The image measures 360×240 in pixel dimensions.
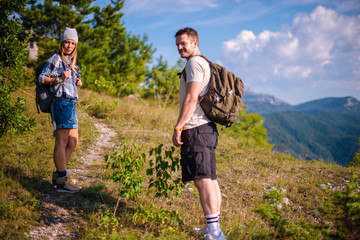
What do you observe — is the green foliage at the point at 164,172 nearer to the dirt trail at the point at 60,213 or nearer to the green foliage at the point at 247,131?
the dirt trail at the point at 60,213

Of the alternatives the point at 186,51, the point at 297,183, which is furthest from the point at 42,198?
the point at 297,183

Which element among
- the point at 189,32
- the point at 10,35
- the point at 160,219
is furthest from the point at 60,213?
the point at 10,35

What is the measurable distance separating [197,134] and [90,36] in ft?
39.0

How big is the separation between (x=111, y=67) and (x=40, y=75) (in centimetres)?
1147

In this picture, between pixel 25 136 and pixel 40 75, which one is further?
pixel 25 136

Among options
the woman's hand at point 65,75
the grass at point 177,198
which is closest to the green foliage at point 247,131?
the grass at point 177,198

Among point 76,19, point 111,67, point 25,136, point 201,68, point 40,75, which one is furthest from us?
point 111,67

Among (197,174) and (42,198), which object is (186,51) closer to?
(197,174)

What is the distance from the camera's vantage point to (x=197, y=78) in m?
2.05

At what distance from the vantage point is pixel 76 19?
10.9 metres

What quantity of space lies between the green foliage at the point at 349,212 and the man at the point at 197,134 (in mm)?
1074

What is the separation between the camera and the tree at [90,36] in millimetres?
10258

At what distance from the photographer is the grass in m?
2.25

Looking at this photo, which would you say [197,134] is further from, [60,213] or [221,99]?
[60,213]
